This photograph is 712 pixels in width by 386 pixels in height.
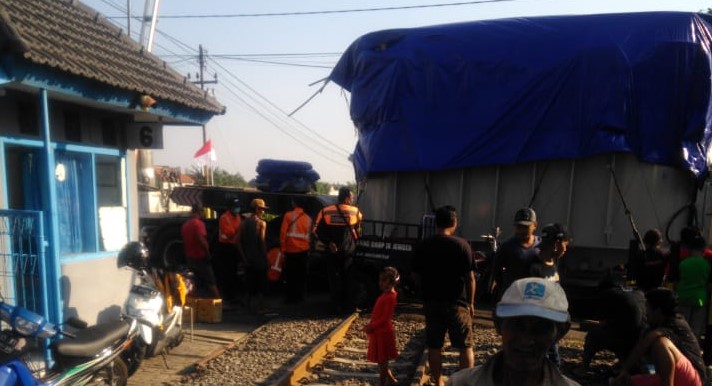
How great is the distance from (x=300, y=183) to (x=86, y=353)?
7.37 m

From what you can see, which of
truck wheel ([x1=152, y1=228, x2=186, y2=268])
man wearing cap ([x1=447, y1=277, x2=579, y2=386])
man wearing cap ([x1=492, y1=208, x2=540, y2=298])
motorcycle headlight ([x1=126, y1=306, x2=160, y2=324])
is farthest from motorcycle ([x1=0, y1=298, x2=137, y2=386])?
truck wheel ([x1=152, y1=228, x2=186, y2=268])

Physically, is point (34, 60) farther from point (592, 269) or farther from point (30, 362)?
point (592, 269)

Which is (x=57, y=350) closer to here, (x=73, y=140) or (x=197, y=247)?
(x=73, y=140)

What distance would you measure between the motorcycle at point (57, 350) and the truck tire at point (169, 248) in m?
5.80

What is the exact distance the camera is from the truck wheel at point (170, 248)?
10.3 meters

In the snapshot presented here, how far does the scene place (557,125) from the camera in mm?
8383

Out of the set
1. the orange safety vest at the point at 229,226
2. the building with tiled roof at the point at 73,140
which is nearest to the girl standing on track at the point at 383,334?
the building with tiled roof at the point at 73,140

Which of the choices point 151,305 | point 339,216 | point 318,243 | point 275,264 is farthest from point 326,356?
point 318,243

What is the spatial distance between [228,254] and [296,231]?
1.80 metres

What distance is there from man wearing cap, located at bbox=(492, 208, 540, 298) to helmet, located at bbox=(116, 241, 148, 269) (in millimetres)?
3923

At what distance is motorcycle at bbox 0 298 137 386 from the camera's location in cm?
359

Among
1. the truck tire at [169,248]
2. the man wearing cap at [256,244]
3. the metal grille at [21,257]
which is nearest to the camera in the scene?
the metal grille at [21,257]

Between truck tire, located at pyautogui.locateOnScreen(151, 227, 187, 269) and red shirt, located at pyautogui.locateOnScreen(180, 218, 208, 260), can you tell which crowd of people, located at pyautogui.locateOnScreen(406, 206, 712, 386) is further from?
truck tire, located at pyautogui.locateOnScreen(151, 227, 187, 269)

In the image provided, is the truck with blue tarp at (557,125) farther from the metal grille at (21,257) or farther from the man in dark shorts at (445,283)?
the metal grille at (21,257)
